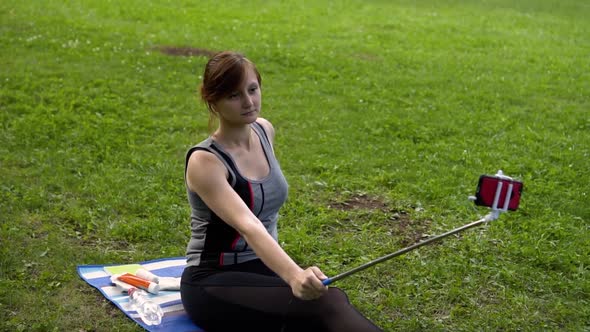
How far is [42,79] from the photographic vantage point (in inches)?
346

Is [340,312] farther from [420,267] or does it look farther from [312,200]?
[312,200]

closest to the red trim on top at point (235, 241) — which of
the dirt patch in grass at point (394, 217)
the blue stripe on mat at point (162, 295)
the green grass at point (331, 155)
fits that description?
the blue stripe on mat at point (162, 295)

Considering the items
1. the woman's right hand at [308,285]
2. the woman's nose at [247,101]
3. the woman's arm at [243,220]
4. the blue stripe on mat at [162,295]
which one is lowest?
the blue stripe on mat at [162,295]

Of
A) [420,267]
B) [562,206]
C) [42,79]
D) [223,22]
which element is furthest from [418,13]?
[420,267]

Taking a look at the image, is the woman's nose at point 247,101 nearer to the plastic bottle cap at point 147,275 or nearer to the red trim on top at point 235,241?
the red trim on top at point 235,241

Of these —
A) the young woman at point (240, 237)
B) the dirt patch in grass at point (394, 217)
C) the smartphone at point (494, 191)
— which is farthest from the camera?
the dirt patch in grass at point (394, 217)

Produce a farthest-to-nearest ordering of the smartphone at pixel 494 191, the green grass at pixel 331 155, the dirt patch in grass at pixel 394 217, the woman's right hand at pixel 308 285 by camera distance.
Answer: the dirt patch in grass at pixel 394 217, the green grass at pixel 331 155, the woman's right hand at pixel 308 285, the smartphone at pixel 494 191

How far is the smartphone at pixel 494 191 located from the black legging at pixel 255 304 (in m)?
0.72

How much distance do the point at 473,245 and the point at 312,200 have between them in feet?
4.31

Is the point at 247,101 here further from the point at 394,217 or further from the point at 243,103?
the point at 394,217

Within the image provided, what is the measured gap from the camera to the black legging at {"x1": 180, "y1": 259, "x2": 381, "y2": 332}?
341cm

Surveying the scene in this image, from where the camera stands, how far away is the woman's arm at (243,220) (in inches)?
129

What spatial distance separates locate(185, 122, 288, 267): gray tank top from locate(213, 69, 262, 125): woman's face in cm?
15

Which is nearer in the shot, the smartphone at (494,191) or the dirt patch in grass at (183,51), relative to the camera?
the smartphone at (494,191)
